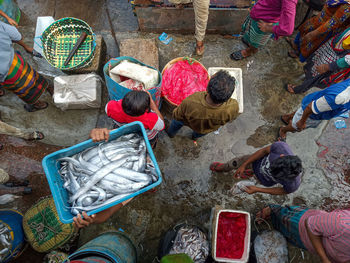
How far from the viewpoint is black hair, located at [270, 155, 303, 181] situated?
6.30 ft

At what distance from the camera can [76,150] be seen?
1.99m

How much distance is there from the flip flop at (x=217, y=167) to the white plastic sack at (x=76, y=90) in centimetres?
212

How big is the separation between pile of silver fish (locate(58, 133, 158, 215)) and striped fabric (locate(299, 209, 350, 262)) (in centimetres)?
168

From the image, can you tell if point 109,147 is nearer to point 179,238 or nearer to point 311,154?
point 179,238

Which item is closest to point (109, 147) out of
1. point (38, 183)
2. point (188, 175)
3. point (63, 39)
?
point (188, 175)

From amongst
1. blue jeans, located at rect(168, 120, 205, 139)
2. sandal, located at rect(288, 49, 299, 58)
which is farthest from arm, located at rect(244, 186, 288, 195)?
sandal, located at rect(288, 49, 299, 58)

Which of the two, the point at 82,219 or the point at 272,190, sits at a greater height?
the point at 82,219

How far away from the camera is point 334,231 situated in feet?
6.42

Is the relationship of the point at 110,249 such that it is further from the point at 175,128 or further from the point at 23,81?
the point at 23,81

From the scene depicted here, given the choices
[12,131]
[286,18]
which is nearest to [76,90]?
[12,131]

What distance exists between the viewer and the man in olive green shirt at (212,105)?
198cm

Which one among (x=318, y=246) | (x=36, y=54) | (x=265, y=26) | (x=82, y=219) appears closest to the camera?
(x=82, y=219)

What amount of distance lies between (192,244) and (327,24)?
142 inches


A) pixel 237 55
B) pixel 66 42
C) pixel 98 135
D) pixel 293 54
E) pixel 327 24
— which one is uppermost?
pixel 66 42
